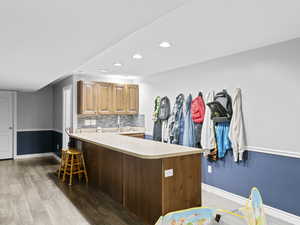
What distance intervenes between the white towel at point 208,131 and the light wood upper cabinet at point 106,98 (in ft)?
8.11

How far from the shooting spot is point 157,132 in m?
5.29

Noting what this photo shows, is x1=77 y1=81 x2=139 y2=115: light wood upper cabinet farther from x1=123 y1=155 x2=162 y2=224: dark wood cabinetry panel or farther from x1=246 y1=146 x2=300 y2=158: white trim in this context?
x1=246 y1=146 x2=300 y2=158: white trim

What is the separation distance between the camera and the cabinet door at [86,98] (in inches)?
209

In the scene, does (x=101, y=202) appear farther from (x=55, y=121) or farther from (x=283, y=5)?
(x=55, y=121)

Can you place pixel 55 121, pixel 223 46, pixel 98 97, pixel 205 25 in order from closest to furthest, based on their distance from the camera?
pixel 205 25, pixel 223 46, pixel 98 97, pixel 55 121

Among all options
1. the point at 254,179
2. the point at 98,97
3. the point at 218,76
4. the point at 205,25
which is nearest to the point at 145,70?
the point at 98,97

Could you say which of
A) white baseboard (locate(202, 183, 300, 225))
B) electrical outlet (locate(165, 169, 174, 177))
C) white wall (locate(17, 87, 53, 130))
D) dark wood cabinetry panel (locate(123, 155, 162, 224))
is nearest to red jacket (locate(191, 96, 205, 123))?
white baseboard (locate(202, 183, 300, 225))

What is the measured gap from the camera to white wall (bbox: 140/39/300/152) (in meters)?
2.95

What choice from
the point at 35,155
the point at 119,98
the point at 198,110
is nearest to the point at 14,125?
the point at 35,155

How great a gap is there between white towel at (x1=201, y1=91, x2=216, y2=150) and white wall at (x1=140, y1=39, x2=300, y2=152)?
199 millimetres

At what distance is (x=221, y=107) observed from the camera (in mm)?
3740

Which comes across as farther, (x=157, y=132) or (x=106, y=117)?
(x=106, y=117)

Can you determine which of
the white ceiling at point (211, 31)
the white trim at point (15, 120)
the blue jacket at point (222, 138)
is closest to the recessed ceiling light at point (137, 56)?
the white ceiling at point (211, 31)

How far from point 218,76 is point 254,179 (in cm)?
172
